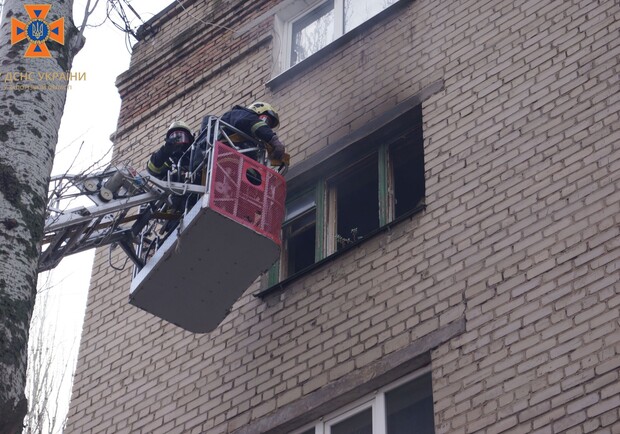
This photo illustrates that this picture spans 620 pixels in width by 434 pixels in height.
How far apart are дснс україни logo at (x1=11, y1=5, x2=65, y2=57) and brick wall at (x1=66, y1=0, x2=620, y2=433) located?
3.23 meters

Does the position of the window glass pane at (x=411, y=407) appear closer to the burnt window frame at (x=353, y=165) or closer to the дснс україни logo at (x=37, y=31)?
the burnt window frame at (x=353, y=165)

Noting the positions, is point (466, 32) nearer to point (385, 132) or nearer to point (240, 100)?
point (385, 132)

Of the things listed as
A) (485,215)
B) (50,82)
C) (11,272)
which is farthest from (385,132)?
(11,272)

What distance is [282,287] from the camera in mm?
9641

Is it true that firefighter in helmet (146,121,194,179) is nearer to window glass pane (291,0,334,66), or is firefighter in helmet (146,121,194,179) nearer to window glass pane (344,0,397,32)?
window glass pane (291,0,334,66)

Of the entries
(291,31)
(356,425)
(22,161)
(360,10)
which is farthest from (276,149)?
(22,161)

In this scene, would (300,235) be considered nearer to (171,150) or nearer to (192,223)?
(171,150)

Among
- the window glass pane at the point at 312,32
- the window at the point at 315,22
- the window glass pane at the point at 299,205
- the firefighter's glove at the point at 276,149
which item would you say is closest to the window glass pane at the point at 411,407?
the firefighter's glove at the point at 276,149

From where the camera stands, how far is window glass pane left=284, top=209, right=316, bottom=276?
33.2ft

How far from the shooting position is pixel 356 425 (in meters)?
8.38

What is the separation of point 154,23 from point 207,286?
5.32 m

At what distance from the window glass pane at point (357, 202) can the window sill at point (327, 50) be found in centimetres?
146

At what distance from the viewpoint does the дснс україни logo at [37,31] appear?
20.5ft

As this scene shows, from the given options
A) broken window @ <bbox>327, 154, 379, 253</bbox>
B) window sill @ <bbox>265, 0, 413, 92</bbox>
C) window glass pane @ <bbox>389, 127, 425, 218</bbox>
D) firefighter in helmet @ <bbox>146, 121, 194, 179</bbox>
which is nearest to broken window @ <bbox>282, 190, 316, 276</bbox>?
broken window @ <bbox>327, 154, 379, 253</bbox>
